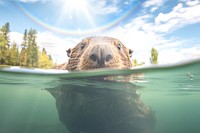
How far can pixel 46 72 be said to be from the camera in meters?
16.2

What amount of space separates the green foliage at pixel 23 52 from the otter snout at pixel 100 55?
7.45m

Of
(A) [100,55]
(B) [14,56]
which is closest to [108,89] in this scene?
(B) [14,56]

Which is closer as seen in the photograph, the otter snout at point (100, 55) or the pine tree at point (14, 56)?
the otter snout at point (100, 55)

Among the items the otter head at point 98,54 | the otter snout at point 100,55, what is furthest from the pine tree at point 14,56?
the otter snout at point 100,55

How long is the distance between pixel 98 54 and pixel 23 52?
41.8ft

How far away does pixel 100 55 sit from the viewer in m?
7.76

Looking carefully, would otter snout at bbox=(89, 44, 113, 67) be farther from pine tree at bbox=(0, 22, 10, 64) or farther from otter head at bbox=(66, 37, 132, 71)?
pine tree at bbox=(0, 22, 10, 64)

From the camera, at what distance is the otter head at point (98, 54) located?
781 centimetres

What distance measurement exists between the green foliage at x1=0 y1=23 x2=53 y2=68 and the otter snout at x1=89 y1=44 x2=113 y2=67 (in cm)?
745

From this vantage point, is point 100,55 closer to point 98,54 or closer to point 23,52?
point 98,54

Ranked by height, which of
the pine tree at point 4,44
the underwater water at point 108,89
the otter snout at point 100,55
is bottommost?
the underwater water at point 108,89

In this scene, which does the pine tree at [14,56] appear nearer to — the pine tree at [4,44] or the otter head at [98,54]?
the pine tree at [4,44]

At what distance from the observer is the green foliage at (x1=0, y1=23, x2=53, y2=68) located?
53.7 feet

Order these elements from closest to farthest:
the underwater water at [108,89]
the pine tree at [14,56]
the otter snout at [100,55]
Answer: the otter snout at [100,55]
the underwater water at [108,89]
the pine tree at [14,56]
